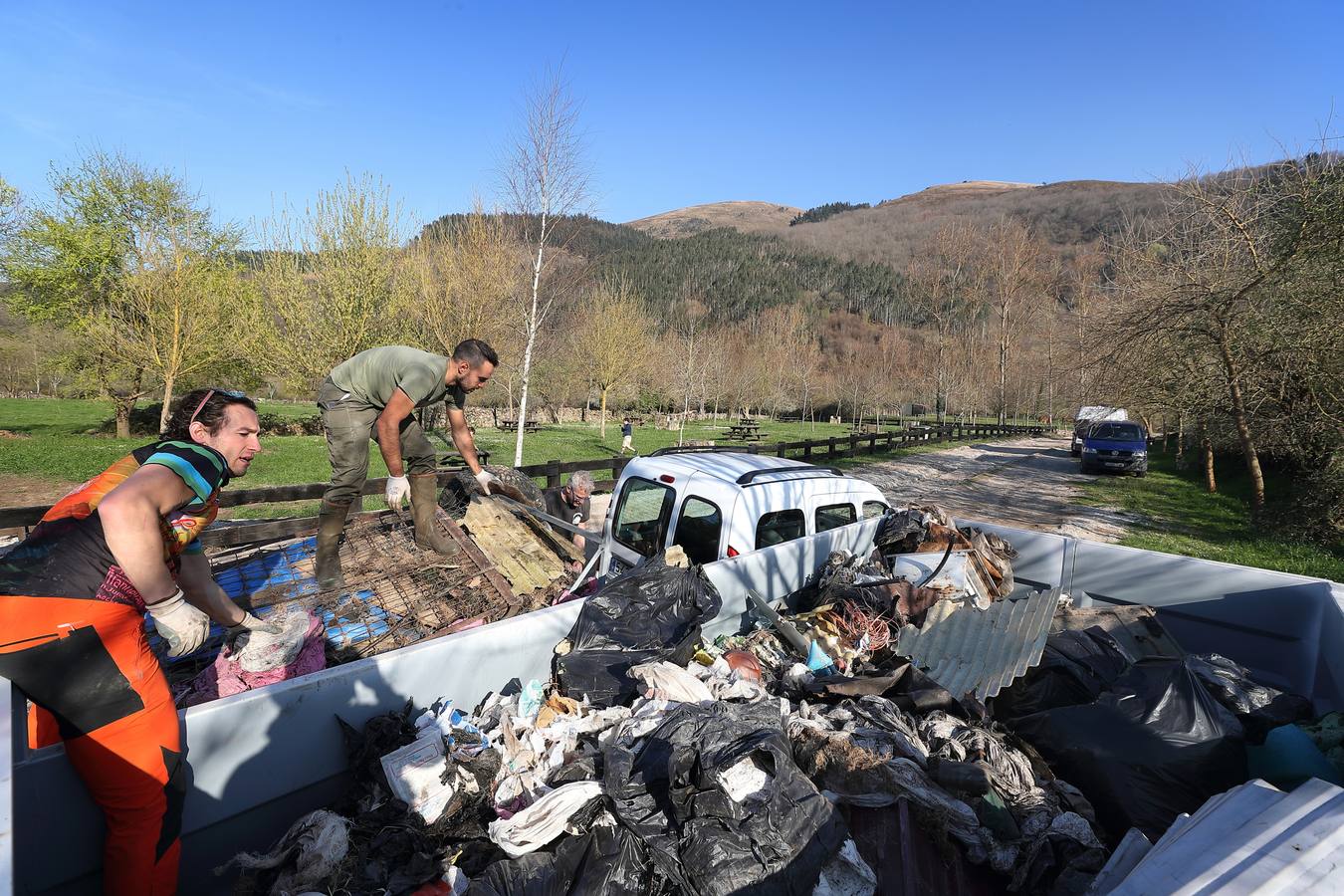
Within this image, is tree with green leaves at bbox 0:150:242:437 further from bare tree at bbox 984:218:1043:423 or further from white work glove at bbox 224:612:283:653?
bare tree at bbox 984:218:1043:423

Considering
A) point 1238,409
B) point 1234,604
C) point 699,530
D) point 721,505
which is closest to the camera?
point 1234,604

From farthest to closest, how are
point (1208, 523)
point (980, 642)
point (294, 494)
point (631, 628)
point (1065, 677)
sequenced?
point (1208, 523)
point (294, 494)
point (980, 642)
point (1065, 677)
point (631, 628)

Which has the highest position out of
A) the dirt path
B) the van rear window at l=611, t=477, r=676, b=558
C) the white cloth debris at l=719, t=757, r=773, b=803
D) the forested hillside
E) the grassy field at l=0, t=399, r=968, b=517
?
the forested hillside

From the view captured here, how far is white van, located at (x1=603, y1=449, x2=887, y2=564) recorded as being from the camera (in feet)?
13.0

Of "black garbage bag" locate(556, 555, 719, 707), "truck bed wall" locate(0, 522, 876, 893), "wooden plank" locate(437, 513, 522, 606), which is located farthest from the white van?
"truck bed wall" locate(0, 522, 876, 893)

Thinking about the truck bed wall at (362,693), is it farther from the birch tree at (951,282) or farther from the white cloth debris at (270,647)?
the birch tree at (951,282)

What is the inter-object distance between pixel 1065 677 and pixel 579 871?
277 cm

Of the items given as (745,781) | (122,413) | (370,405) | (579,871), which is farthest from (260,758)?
(122,413)

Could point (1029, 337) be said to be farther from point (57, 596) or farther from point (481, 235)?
point (57, 596)

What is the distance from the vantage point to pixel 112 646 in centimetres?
187

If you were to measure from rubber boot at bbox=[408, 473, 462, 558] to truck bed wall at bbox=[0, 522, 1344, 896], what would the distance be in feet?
8.30

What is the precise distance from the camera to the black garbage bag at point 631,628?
2725 millimetres

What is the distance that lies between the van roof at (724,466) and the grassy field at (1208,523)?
6.90 metres

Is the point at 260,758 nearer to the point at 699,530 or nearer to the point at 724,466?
the point at 699,530
